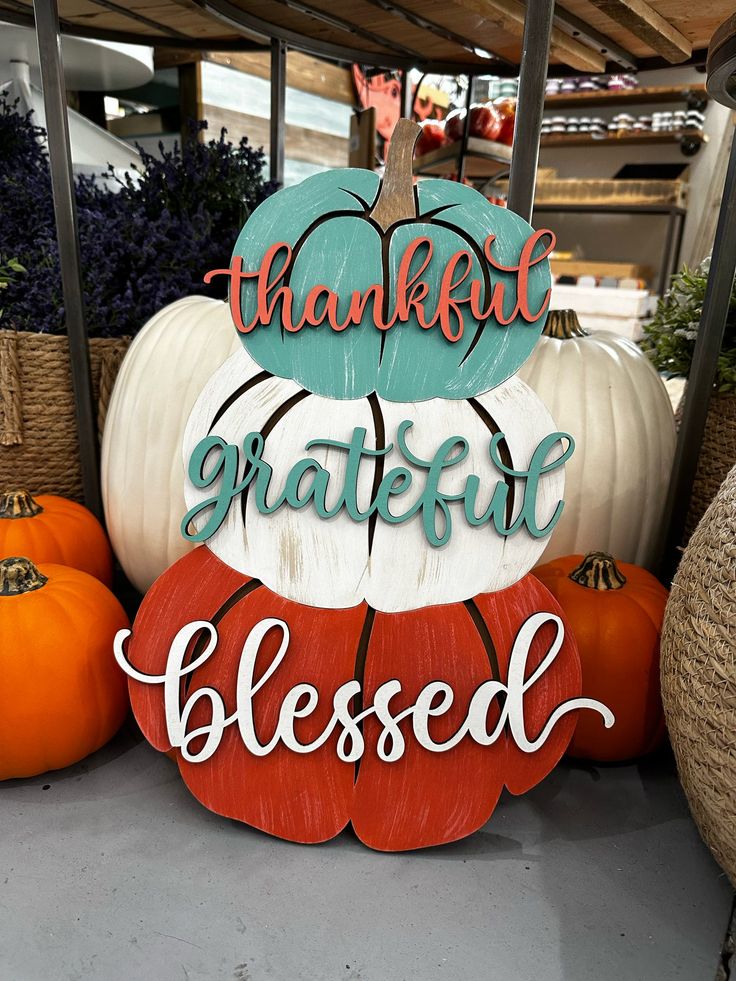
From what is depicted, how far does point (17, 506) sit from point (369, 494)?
0.61 meters

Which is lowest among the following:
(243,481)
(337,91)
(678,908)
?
(678,908)

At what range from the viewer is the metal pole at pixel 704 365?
102cm

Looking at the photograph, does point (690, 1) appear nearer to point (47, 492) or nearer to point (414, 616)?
point (414, 616)

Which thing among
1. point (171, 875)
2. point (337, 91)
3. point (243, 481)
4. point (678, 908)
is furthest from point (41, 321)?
point (337, 91)

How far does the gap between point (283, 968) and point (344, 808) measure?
6.8 inches

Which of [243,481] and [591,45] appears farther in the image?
[591,45]

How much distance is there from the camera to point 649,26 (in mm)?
1148

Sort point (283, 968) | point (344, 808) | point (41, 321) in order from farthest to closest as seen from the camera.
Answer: point (41, 321)
point (344, 808)
point (283, 968)

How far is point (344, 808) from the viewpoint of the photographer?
2.68 feet

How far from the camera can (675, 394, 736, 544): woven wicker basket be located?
47.2 inches

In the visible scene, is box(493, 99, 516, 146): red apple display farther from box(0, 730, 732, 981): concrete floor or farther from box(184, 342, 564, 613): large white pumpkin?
box(0, 730, 732, 981): concrete floor

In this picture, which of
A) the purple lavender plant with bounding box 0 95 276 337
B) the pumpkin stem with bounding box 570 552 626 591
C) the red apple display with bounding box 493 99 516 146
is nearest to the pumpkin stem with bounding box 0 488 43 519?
the purple lavender plant with bounding box 0 95 276 337

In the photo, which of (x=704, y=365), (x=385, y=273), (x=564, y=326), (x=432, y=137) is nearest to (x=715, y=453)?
(x=704, y=365)

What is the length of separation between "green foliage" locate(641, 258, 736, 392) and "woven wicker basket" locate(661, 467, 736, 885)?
0.58 m
